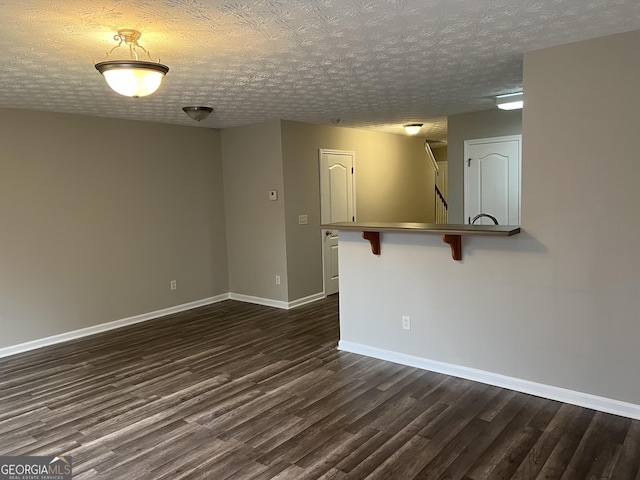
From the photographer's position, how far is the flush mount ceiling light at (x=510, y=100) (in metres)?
4.38

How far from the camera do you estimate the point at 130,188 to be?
543cm

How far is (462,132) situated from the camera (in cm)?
568

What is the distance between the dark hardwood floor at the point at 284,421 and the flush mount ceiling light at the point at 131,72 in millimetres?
2110

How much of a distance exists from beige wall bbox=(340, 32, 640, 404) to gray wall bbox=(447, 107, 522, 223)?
2.23 metres

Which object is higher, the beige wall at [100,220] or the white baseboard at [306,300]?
the beige wall at [100,220]

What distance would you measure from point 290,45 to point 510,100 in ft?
8.45

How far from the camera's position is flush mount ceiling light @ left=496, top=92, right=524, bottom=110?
4383 millimetres

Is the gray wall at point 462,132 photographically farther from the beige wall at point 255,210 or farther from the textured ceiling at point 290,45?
the beige wall at point 255,210

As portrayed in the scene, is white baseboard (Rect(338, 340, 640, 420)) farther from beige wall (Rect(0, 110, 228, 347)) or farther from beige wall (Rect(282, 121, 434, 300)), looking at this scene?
beige wall (Rect(0, 110, 228, 347))

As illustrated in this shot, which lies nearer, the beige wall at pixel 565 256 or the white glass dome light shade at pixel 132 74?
the white glass dome light shade at pixel 132 74

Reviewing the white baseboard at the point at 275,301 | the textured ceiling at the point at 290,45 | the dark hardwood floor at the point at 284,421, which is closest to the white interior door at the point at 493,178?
the textured ceiling at the point at 290,45

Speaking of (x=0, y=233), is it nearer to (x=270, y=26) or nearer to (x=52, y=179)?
(x=52, y=179)

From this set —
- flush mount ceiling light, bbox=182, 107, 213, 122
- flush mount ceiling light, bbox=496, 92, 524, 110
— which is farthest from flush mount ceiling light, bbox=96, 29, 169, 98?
flush mount ceiling light, bbox=496, 92, 524, 110

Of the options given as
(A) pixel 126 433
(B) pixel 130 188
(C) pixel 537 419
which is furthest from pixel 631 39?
(B) pixel 130 188
